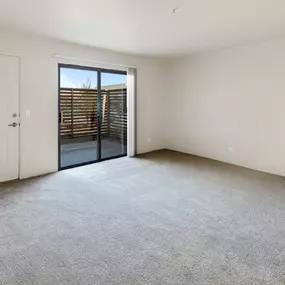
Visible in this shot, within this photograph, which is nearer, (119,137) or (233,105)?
(233,105)

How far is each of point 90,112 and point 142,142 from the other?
59.0 inches

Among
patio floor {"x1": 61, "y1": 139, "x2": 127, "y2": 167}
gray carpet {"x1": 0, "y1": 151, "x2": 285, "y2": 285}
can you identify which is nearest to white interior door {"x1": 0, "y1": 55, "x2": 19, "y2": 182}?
gray carpet {"x1": 0, "y1": 151, "x2": 285, "y2": 285}

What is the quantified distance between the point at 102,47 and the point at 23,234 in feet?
11.6

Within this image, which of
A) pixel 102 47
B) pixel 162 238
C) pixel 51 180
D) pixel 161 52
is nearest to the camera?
pixel 162 238

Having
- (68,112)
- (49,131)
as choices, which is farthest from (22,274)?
(68,112)

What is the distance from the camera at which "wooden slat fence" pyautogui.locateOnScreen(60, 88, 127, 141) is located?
15.8 feet

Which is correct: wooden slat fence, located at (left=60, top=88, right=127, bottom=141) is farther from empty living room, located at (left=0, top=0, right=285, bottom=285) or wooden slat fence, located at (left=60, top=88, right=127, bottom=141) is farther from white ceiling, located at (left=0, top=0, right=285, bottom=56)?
white ceiling, located at (left=0, top=0, right=285, bottom=56)

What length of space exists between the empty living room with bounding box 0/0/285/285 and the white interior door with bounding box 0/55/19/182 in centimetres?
2

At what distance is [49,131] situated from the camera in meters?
4.47

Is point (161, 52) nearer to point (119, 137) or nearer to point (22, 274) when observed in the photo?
point (119, 137)

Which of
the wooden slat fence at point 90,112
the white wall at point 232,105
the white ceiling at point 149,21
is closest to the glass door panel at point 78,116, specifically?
the wooden slat fence at point 90,112

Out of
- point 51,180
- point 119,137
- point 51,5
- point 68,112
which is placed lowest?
point 51,180

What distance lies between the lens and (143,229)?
2590mm

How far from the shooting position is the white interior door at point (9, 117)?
3.88 metres
